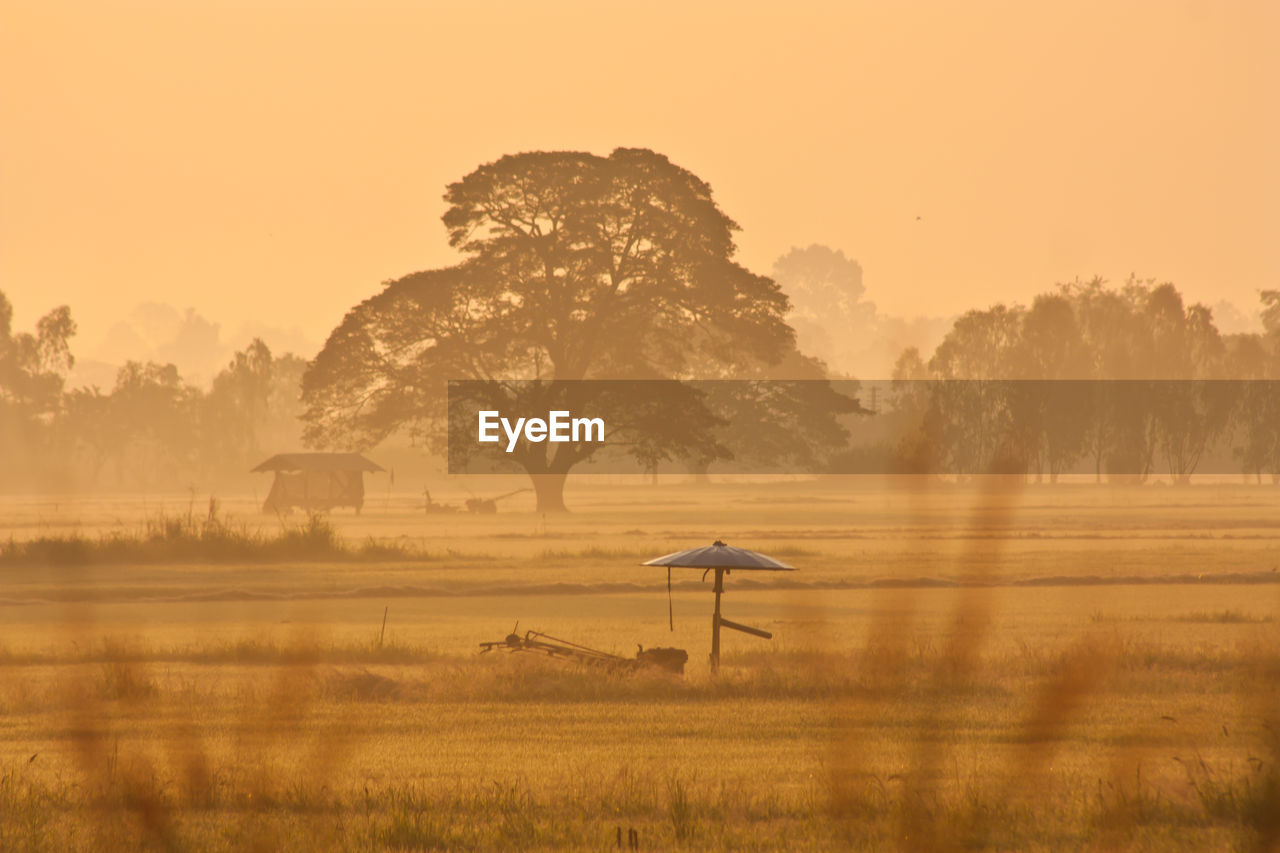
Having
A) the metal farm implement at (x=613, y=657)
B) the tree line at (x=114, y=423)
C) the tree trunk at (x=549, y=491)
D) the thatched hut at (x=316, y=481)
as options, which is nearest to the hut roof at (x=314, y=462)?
the thatched hut at (x=316, y=481)

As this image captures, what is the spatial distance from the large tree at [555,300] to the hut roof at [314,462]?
2441 millimetres

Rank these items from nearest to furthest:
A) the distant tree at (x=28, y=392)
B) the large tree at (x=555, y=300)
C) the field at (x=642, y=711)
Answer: the field at (x=642, y=711), the large tree at (x=555, y=300), the distant tree at (x=28, y=392)

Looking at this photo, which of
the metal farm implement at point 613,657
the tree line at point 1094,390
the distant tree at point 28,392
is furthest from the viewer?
the distant tree at point 28,392

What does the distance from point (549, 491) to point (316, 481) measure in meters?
13.3

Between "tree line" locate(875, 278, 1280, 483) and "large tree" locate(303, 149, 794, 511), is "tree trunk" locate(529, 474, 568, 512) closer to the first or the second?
"large tree" locate(303, 149, 794, 511)

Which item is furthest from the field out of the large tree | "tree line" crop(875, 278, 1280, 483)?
"tree line" crop(875, 278, 1280, 483)

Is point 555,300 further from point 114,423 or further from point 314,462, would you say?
point 114,423

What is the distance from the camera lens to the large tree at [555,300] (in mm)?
72938

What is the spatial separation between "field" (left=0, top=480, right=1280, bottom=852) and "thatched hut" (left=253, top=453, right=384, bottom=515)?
3642 cm

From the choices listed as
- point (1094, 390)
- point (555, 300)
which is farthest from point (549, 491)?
point (1094, 390)

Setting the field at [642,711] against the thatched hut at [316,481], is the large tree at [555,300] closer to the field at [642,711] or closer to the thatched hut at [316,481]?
the thatched hut at [316,481]

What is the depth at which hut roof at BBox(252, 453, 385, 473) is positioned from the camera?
77.3 meters

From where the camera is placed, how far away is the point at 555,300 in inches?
2933

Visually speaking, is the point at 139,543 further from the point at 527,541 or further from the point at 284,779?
the point at 284,779
